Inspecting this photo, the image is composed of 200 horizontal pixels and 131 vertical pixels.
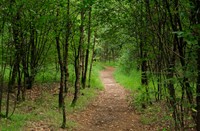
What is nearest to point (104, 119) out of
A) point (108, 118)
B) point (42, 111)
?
point (108, 118)

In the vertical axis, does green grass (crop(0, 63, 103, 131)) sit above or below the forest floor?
above

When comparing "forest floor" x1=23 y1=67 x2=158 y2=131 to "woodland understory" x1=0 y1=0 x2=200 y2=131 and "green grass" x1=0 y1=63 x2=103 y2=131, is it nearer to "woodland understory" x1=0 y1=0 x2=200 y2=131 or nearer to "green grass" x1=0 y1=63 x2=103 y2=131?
"green grass" x1=0 y1=63 x2=103 y2=131

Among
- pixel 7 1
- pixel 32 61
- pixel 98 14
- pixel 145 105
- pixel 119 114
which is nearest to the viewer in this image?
pixel 7 1

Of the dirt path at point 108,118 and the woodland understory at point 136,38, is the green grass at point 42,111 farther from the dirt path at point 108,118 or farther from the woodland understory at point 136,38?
the dirt path at point 108,118

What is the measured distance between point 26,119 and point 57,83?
9.02 metres

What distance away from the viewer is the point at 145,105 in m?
13.4

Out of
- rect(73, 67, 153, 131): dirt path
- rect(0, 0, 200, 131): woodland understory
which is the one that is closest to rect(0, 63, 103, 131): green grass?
rect(0, 0, 200, 131): woodland understory

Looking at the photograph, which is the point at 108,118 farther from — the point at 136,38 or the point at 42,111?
the point at 136,38

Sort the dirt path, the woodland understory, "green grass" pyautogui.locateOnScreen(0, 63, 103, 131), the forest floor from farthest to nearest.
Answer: the dirt path
the forest floor
"green grass" pyautogui.locateOnScreen(0, 63, 103, 131)
the woodland understory

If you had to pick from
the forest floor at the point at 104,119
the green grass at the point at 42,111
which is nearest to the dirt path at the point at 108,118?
the forest floor at the point at 104,119

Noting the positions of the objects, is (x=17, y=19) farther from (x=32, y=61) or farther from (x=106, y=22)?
(x=32, y=61)

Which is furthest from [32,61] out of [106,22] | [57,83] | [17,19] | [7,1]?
[7,1]

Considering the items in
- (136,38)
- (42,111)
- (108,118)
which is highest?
(136,38)

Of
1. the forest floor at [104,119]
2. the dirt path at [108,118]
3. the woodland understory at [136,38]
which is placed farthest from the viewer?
the dirt path at [108,118]
